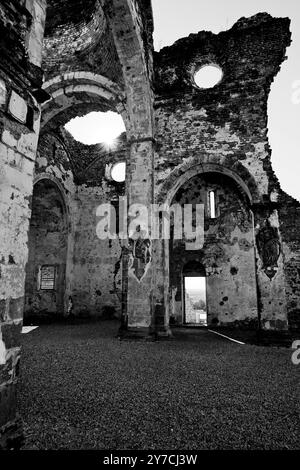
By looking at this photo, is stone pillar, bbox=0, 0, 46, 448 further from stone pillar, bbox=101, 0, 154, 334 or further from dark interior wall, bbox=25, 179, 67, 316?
dark interior wall, bbox=25, 179, 67, 316

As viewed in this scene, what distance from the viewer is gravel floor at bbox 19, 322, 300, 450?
186 cm

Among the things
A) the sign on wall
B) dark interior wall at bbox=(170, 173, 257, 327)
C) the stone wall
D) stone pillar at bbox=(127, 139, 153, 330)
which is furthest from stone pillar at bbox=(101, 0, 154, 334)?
the sign on wall

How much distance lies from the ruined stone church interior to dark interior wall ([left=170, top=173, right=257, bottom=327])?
0.13 ft

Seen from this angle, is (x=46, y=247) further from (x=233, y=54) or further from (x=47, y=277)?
(x=233, y=54)

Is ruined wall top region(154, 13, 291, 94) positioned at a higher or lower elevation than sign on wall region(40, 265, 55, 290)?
higher

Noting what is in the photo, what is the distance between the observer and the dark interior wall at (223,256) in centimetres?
941

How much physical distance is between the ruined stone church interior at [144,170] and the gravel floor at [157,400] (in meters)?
0.50

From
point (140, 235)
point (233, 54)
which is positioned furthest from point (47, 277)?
point (233, 54)

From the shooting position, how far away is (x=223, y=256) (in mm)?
9820

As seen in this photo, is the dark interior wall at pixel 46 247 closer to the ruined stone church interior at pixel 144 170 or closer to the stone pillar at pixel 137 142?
the ruined stone church interior at pixel 144 170

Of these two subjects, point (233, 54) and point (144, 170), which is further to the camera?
point (233, 54)

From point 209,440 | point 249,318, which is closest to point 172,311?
point 249,318

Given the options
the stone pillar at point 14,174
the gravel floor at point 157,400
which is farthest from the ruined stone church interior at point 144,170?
the gravel floor at point 157,400

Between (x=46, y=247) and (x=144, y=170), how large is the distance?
6.39 meters
